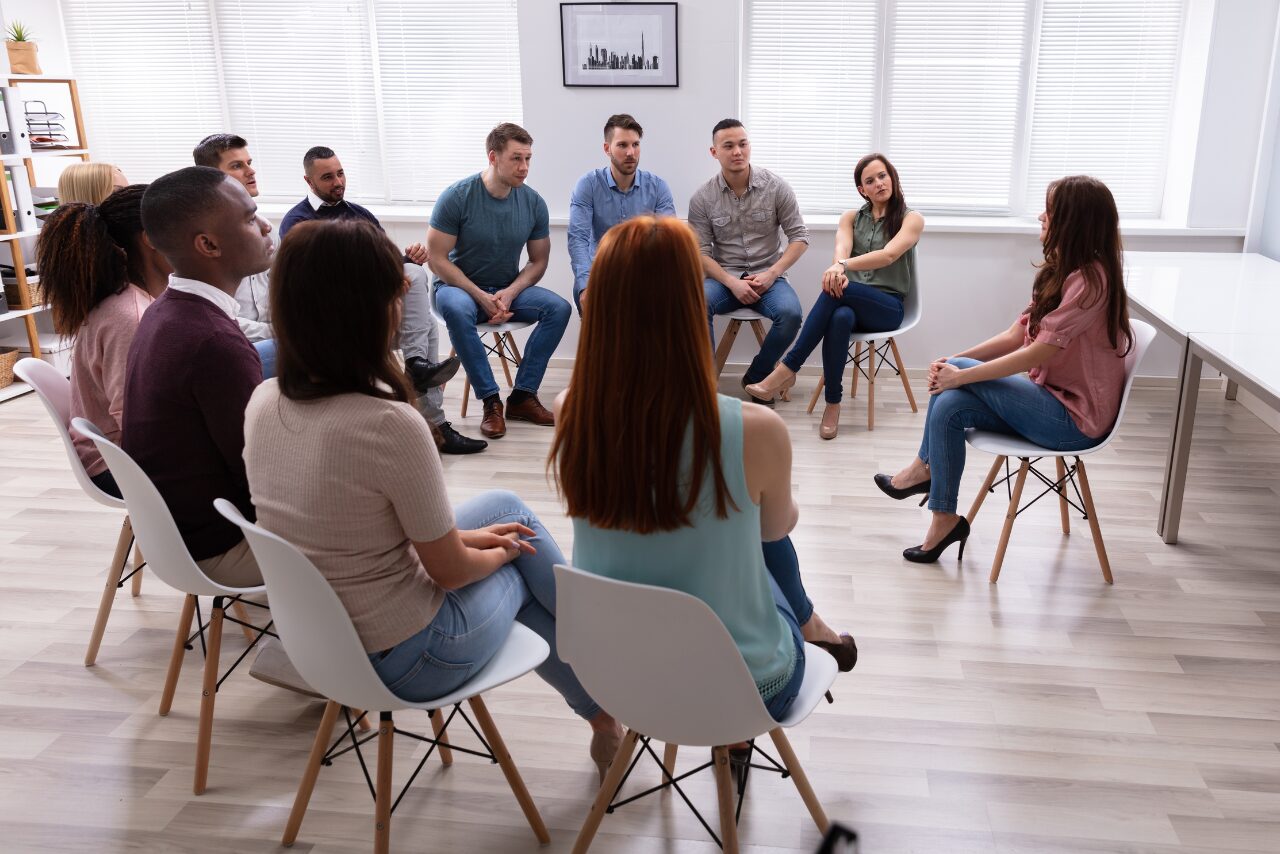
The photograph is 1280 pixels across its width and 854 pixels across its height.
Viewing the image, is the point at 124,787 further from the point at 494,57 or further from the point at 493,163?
the point at 494,57

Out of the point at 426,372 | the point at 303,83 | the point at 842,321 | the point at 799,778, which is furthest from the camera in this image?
the point at 303,83

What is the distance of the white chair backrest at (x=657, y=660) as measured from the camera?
154 centimetres

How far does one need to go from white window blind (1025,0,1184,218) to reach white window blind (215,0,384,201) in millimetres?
3565

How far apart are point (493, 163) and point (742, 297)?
1.31 metres

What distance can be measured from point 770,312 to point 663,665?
345 centimetres

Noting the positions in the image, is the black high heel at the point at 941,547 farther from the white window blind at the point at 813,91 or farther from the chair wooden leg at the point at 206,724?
the white window blind at the point at 813,91

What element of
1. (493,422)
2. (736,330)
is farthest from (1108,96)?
(493,422)

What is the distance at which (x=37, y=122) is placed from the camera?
17.9 ft

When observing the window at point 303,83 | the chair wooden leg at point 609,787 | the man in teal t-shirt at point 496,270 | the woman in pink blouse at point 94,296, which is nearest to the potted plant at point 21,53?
the window at point 303,83

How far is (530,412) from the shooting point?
479 cm

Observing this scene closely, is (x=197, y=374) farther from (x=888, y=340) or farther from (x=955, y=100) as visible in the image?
(x=955, y=100)

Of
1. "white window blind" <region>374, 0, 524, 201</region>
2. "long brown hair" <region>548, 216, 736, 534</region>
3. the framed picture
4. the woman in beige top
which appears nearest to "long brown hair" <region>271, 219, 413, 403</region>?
the woman in beige top

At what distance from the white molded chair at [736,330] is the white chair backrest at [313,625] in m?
3.24

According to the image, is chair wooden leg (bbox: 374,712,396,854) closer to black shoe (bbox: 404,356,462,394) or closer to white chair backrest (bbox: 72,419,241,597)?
white chair backrest (bbox: 72,419,241,597)
